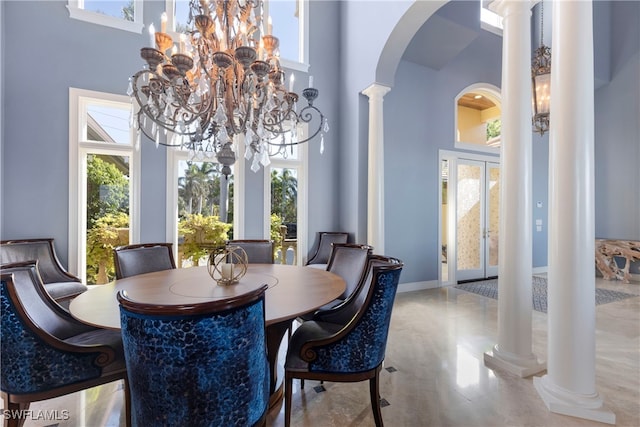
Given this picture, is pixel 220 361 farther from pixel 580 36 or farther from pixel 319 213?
pixel 319 213

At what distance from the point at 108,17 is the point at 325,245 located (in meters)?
4.06

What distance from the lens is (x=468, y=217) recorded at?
18.0 ft

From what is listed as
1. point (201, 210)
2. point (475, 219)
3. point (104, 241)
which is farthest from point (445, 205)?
point (104, 241)

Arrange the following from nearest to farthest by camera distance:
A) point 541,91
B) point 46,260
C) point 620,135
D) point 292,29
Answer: point 46,260 < point 541,91 < point 292,29 < point 620,135

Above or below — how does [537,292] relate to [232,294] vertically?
below

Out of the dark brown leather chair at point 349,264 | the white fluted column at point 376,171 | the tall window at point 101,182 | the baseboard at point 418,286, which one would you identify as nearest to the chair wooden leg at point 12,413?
Answer: the dark brown leather chair at point 349,264

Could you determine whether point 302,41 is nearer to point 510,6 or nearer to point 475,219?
point 510,6

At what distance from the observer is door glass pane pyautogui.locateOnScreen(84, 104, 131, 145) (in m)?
3.75

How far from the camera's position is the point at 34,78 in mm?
3393

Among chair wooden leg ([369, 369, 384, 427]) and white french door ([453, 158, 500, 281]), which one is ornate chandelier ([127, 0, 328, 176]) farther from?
white french door ([453, 158, 500, 281])

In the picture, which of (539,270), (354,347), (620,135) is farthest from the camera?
(539,270)

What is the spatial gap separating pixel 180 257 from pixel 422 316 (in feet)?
10.8

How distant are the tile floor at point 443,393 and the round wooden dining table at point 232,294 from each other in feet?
1.71

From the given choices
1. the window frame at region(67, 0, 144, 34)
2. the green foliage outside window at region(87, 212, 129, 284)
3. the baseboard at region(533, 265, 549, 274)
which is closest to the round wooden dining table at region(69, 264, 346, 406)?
the green foliage outside window at region(87, 212, 129, 284)
